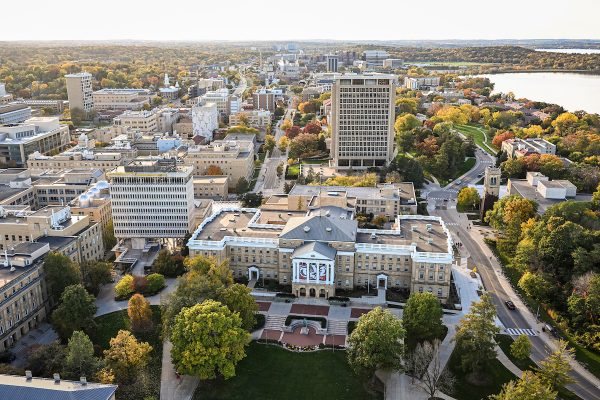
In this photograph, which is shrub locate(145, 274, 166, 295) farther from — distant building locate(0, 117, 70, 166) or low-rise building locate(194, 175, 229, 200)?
distant building locate(0, 117, 70, 166)

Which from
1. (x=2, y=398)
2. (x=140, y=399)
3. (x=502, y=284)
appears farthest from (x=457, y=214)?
(x=2, y=398)

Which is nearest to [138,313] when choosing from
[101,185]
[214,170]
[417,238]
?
[417,238]

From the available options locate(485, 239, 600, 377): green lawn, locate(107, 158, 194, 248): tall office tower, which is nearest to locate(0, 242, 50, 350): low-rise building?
locate(107, 158, 194, 248): tall office tower

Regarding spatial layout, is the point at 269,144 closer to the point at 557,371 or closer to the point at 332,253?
the point at 332,253

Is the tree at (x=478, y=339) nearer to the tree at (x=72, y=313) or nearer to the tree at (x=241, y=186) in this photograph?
the tree at (x=72, y=313)

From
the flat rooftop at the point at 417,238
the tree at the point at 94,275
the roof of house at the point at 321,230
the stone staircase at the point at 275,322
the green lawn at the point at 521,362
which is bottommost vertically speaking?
the green lawn at the point at 521,362

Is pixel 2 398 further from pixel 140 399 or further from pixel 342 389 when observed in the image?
pixel 342 389

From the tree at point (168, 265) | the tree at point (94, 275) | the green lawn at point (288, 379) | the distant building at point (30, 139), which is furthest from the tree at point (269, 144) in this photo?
the green lawn at point (288, 379)
